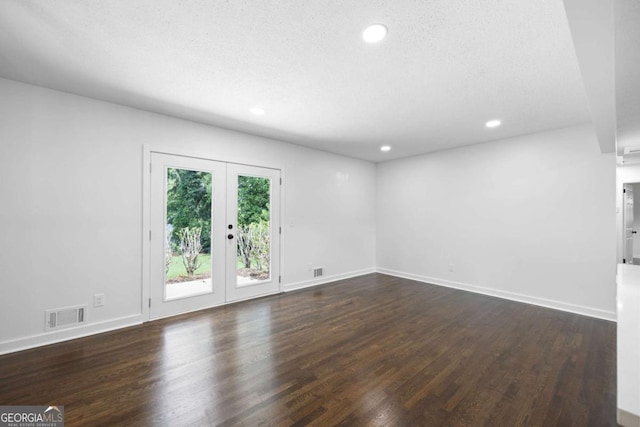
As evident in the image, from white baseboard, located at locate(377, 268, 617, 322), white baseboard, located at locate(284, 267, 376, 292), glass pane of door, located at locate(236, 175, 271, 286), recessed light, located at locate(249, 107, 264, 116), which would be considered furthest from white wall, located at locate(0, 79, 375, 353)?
white baseboard, located at locate(377, 268, 617, 322)

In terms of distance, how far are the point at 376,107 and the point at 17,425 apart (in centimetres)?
414

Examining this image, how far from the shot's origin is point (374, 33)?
1.95 meters

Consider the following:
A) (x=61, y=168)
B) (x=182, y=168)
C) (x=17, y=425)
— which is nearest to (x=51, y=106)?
(x=61, y=168)

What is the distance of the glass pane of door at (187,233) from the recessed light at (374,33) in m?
2.91

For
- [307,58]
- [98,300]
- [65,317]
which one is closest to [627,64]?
[307,58]

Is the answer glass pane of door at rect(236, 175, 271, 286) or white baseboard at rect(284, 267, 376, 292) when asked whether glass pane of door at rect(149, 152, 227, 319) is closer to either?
glass pane of door at rect(236, 175, 271, 286)

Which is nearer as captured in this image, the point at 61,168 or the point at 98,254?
the point at 61,168

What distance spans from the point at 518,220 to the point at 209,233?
4872 millimetres

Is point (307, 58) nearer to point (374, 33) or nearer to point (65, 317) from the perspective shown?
point (374, 33)

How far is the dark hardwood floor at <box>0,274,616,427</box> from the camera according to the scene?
1.82 metres

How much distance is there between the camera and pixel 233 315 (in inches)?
143

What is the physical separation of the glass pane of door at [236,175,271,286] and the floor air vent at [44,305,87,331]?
1.85m

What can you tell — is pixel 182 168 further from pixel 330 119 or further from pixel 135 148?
pixel 330 119

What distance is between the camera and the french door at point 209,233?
3.56 m
